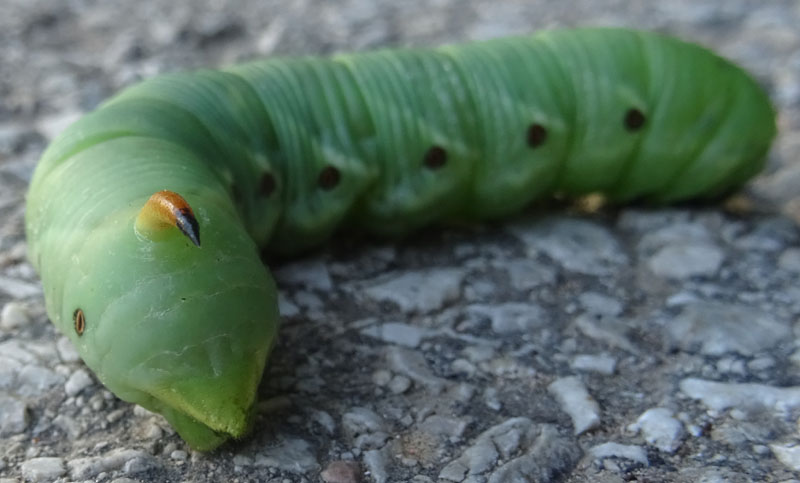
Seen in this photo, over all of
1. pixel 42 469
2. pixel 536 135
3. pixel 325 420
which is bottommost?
pixel 42 469

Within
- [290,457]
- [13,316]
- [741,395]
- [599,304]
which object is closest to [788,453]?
[741,395]

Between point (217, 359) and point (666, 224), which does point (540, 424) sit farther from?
point (666, 224)

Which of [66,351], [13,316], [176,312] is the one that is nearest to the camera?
[176,312]

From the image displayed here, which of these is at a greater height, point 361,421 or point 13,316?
point 361,421

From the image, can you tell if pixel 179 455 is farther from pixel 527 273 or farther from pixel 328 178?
pixel 527 273

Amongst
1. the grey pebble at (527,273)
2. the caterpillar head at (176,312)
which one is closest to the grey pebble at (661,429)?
the grey pebble at (527,273)

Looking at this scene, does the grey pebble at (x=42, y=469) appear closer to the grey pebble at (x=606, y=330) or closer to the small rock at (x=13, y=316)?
the small rock at (x=13, y=316)
